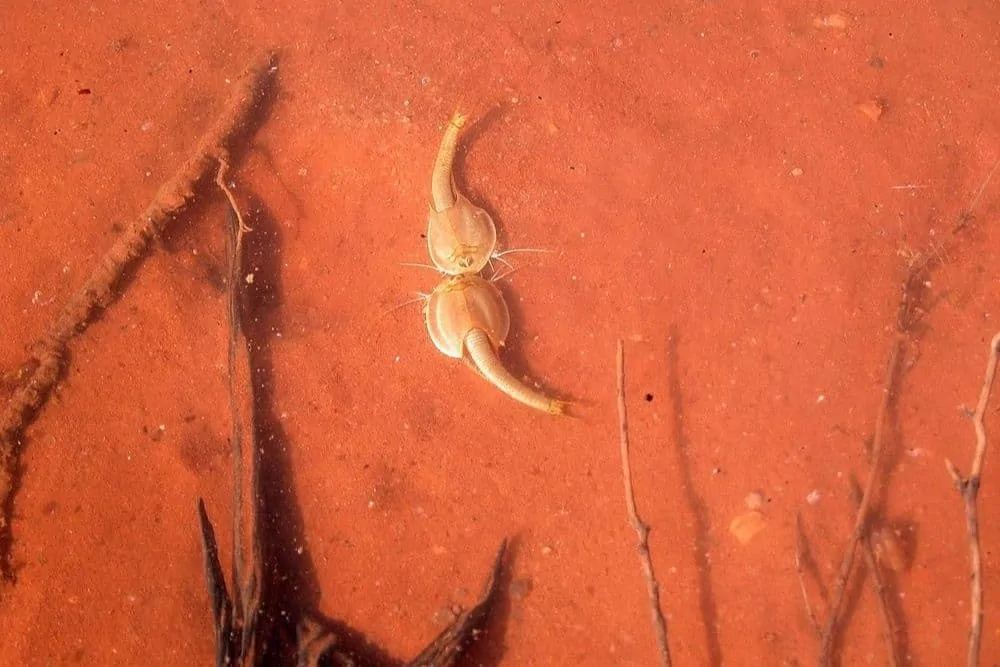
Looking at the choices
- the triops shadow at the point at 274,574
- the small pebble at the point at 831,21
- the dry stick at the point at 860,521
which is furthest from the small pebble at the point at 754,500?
the small pebble at the point at 831,21

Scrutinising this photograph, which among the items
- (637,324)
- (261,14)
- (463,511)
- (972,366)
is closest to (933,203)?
(972,366)

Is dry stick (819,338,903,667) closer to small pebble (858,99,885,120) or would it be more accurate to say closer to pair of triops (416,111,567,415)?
small pebble (858,99,885,120)

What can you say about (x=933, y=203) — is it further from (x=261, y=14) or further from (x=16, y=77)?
(x=16, y=77)

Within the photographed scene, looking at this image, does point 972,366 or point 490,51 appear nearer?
point 972,366

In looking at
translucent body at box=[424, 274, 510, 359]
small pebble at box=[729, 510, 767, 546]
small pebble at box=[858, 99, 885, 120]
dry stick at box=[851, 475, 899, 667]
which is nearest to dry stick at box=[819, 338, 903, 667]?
dry stick at box=[851, 475, 899, 667]

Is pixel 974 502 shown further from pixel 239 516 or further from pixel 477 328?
pixel 239 516
